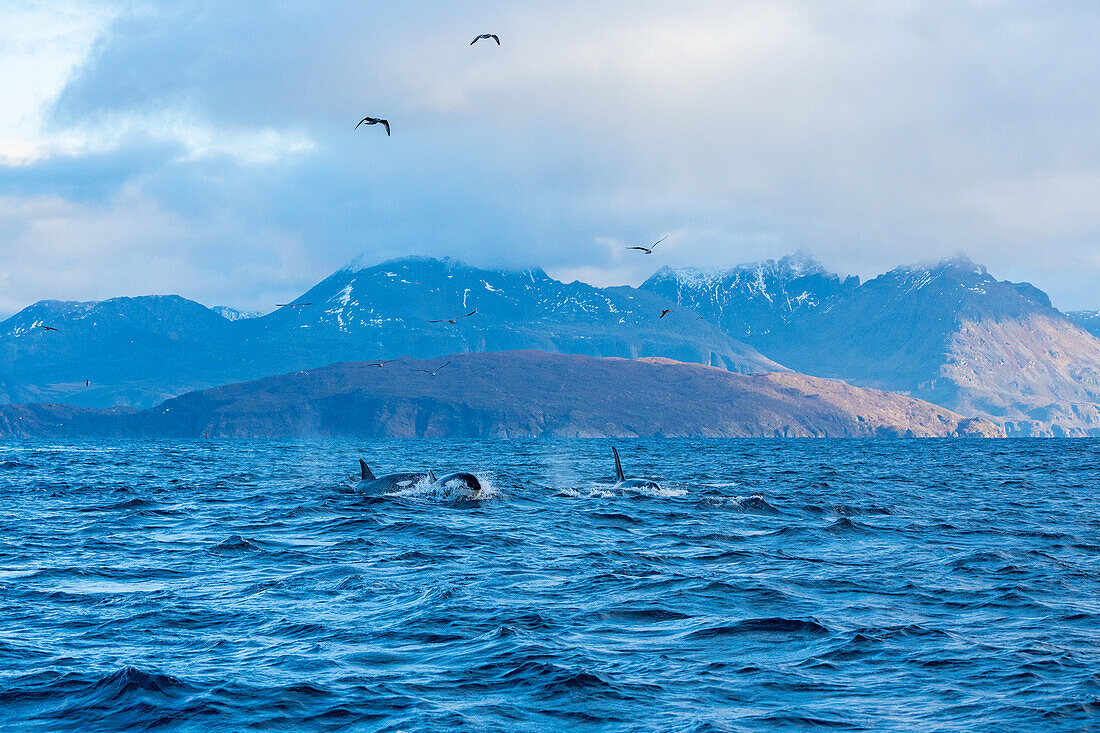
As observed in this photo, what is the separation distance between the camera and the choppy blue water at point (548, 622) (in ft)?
47.3

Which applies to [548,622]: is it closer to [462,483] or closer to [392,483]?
[462,483]

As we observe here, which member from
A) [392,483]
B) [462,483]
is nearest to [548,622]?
[462,483]

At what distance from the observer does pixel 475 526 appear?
123 ft

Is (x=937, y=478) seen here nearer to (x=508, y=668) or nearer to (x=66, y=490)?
(x=66, y=490)

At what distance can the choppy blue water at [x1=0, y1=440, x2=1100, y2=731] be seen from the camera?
14422 millimetres

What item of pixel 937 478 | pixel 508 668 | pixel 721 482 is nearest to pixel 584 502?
pixel 721 482

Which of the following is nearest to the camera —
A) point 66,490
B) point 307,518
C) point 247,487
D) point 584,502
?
point 307,518

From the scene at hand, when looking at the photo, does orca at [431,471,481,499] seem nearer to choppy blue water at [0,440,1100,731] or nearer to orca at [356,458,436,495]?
orca at [356,458,436,495]

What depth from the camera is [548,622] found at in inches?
796

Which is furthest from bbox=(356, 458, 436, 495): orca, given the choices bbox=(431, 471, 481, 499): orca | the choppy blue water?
the choppy blue water

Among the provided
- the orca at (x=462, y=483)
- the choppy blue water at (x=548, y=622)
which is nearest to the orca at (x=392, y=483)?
the orca at (x=462, y=483)

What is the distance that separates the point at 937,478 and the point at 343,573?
203ft

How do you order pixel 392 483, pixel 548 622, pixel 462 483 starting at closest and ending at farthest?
1. pixel 548 622
2. pixel 462 483
3. pixel 392 483

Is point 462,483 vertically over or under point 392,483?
over
